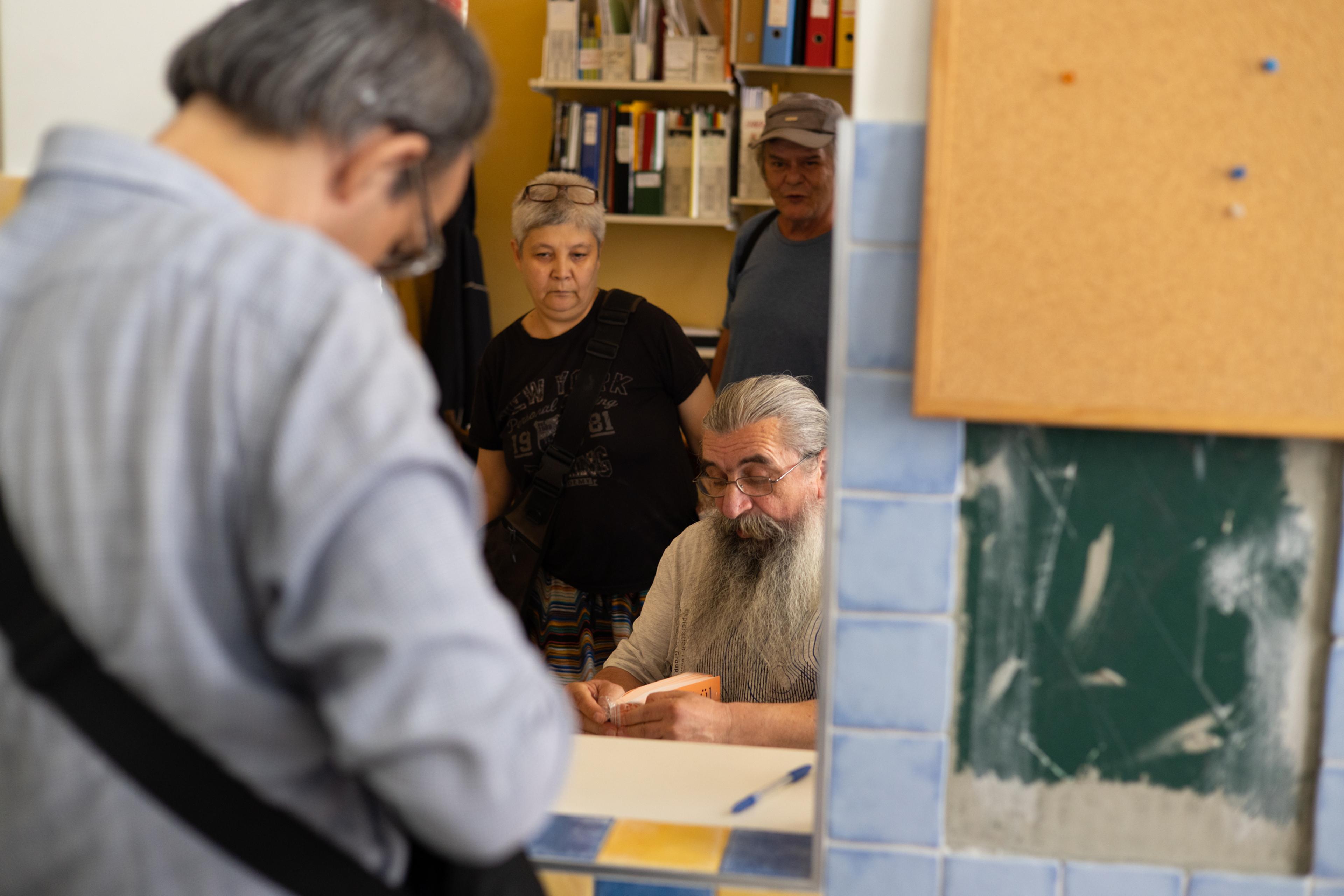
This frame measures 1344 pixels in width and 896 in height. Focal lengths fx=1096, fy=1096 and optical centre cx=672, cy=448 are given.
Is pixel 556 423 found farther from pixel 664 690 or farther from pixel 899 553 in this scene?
pixel 899 553

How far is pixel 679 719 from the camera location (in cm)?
189

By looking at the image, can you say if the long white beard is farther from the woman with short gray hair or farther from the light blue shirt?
the light blue shirt

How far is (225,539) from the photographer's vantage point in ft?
2.02

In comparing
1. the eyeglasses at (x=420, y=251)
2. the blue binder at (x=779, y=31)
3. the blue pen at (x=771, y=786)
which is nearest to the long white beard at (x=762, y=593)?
the blue pen at (x=771, y=786)

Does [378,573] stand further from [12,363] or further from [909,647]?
[909,647]

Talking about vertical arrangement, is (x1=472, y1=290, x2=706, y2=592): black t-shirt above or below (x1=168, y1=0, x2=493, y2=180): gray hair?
below

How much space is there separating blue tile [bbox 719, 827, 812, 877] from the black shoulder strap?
6.76 feet

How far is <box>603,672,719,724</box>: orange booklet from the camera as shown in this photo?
6.34 ft

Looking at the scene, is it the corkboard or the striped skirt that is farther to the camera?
the striped skirt

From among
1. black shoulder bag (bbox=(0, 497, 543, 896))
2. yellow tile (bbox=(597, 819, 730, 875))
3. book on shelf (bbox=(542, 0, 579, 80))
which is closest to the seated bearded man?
yellow tile (bbox=(597, 819, 730, 875))

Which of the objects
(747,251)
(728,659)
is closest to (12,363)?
(728,659)

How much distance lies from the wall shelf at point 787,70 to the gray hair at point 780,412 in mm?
2113

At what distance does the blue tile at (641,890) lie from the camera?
1150mm

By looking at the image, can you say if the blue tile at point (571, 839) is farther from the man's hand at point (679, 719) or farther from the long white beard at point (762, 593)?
the long white beard at point (762, 593)
